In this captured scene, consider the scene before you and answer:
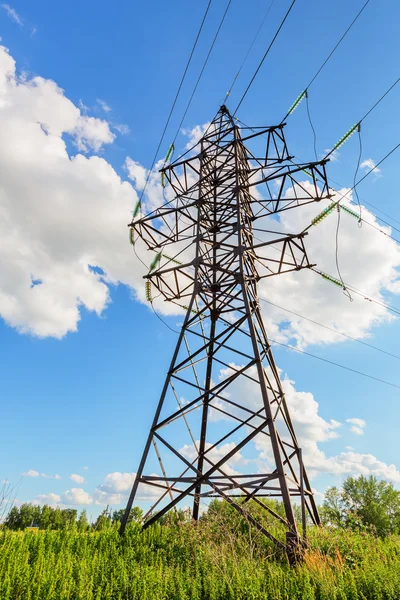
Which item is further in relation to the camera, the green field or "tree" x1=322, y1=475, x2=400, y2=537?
"tree" x1=322, y1=475, x2=400, y2=537

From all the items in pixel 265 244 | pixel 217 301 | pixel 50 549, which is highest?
pixel 265 244

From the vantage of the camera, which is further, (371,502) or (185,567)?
(371,502)

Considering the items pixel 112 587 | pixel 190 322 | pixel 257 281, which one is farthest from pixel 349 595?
pixel 257 281

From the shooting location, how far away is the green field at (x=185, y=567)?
196 inches

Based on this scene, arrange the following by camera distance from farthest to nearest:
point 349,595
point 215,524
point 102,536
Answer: point 215,524 → point 102,536 → point 349,595

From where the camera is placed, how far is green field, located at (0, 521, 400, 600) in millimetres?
4988

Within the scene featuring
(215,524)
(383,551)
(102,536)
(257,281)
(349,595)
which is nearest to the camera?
(349,595)

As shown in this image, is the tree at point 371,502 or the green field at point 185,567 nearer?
the green field at point 185,567

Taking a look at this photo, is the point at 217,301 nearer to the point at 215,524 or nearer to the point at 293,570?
the point at 215,524

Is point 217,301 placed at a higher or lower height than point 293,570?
higher

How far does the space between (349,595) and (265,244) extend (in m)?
7.77

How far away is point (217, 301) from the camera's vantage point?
11320mm

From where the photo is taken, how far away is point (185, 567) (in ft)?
21.4

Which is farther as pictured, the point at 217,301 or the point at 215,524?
the point at 217,301
